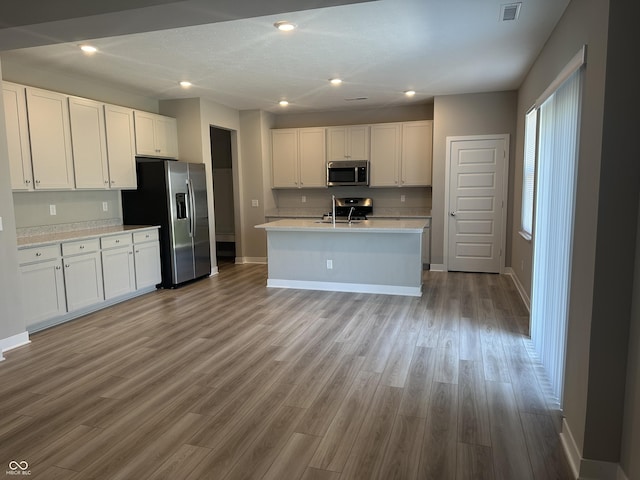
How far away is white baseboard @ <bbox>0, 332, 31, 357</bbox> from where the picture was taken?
12.0 feet

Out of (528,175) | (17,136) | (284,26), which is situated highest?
(284,26)

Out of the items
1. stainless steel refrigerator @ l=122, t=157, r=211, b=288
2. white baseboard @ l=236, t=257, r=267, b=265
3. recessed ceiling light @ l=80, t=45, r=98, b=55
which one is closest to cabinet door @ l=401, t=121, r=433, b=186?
white baseboard @ l=236, t=257, r=267, b=265

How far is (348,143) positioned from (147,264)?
396 centimetres

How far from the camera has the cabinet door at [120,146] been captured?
17.4ft

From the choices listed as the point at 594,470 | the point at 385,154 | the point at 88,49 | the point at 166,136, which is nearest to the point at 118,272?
the point at 166,136

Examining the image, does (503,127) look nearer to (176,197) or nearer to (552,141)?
(552,141)

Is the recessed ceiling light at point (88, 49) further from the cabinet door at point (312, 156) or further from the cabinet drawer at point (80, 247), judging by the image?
the cabinet door at point (312, 156)

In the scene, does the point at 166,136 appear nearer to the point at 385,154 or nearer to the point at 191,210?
the point at 191,210

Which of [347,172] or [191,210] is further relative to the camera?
[347,172]

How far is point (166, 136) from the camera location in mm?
6305

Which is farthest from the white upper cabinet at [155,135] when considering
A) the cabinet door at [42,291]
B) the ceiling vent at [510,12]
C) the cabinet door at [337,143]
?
the ceiling vent at [510,12]

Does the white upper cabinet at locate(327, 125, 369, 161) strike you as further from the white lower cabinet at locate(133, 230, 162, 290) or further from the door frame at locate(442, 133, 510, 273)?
the white lower cabinet at locate(133, 230, 162, 290)

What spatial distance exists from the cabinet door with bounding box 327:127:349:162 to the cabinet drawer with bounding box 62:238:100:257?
167 inches

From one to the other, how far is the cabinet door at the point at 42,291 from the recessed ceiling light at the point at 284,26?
3.15m
